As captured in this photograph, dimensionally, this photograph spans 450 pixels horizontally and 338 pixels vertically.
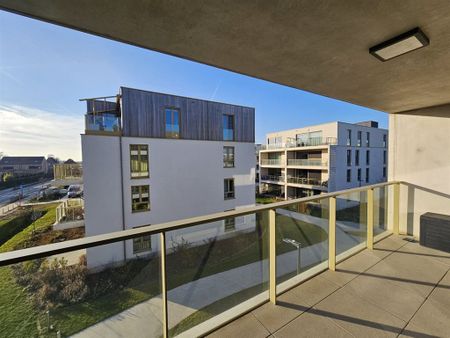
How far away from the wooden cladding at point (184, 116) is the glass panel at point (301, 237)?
957 cm

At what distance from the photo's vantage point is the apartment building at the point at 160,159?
9.29 metres

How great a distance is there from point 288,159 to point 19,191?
32.8m

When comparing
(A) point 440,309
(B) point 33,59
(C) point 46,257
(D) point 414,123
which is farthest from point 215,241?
(B) point 33,59

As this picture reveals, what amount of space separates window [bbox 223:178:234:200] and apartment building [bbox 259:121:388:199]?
36.0 feet

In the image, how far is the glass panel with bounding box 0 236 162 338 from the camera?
1.06 metres

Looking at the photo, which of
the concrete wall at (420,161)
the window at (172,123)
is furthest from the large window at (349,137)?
the concrete wall at (420,161)

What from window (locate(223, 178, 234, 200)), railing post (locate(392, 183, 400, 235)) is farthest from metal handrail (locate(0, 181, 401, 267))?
window (locate(223, 178, 234, 200))

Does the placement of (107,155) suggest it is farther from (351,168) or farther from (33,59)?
(351,168)

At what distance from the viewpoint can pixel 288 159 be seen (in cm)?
2286

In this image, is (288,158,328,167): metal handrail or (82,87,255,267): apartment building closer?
(82,87,255,267): apartment building

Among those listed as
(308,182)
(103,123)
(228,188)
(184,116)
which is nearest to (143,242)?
(103,123)

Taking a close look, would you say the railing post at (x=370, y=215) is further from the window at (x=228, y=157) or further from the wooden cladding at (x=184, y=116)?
the window at (x=228, y=157)

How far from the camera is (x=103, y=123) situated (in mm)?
9367

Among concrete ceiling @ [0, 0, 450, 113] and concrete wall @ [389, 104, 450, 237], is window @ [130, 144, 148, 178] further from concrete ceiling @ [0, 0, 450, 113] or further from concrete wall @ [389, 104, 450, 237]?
concrete wall @ [389, 104, 450, 237]
